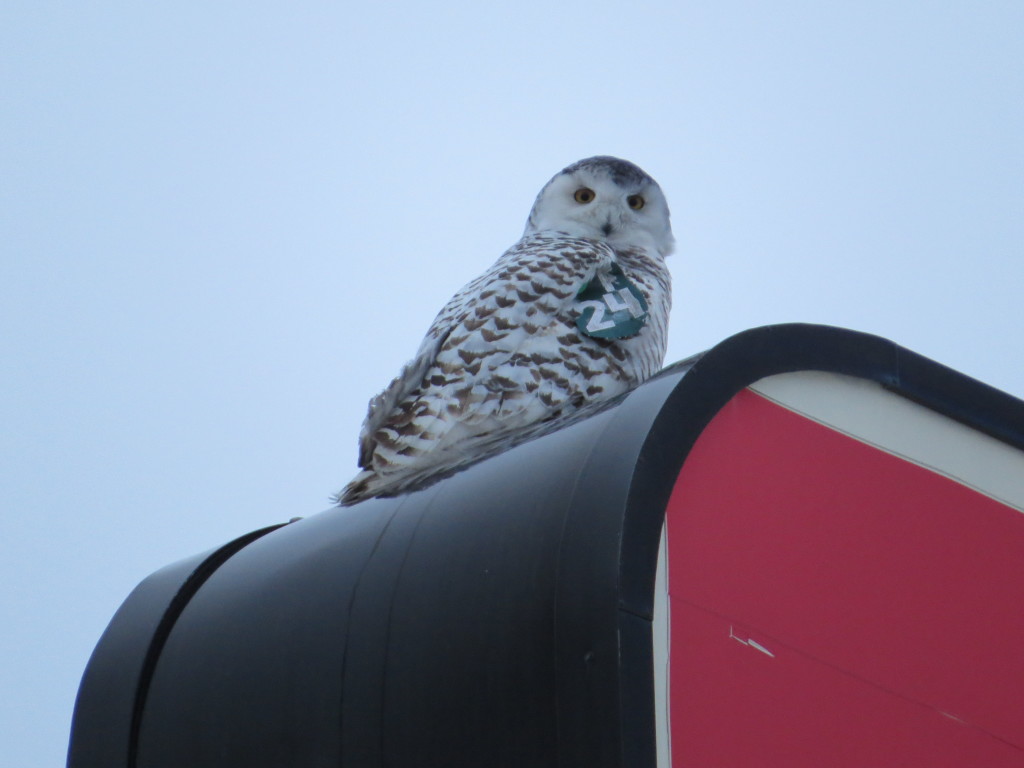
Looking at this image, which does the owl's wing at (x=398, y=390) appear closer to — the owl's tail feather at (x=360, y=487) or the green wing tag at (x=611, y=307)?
the owl's tail feather at (x=360, y=487)

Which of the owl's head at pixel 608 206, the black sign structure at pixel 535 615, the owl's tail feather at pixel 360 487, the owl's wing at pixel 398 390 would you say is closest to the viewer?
the black sign structure at pixel 535 615

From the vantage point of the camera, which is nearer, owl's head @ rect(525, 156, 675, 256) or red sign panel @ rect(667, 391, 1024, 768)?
red sign panel @ rect(667, 391, 1024, 768)

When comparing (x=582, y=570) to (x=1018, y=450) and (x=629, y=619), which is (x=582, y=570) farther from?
(x=1018, y=450)

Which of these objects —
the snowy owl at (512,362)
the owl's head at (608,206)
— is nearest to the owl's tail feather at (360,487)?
the snowy owl at (512,362)

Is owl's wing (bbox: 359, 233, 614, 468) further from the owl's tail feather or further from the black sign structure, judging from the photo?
the black sign structure

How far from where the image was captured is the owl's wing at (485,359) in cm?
279

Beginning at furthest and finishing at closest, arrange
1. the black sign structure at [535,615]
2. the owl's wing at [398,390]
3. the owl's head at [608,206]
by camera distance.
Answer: the owl's head at [608,206] < the owl's wing at [398,390] < the black sign structure at [535,615]

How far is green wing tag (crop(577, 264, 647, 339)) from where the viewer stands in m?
3.00

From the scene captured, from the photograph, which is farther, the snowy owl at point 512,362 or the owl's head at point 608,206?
the owl's head at point 608,206

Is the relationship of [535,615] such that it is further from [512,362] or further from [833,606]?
[512,362]

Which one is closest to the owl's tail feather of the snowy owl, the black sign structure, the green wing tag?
the snowy owl

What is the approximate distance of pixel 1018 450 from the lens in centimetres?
208

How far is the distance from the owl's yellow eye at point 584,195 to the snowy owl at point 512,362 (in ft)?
1.91

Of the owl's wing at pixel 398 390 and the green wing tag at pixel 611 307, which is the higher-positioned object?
the green wing tag at pixel 611 307
